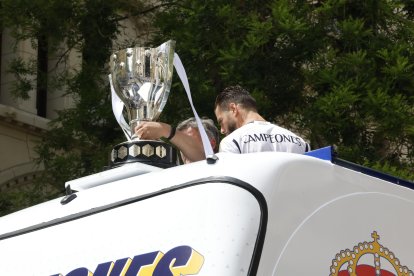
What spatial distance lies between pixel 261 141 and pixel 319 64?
8222mm

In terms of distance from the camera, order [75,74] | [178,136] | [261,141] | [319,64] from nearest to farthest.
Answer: [261,141] < [178,136] < [319,64] < [75,74]

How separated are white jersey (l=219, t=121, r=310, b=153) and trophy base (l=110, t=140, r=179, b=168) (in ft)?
1.29

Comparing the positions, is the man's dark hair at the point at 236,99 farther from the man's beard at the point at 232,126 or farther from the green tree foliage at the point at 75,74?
the green tree foliage at the point at 75,74

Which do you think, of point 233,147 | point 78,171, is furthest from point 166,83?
point 78,171

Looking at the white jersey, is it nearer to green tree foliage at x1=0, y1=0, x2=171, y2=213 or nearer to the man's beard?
the man's beard

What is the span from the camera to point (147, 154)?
15.3 feet

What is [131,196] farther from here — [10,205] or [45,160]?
[45,160]

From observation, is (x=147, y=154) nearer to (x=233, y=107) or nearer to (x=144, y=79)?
(x=144, y=79)

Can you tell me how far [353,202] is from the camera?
4.00 metres

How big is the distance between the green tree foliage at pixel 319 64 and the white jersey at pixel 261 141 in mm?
6985

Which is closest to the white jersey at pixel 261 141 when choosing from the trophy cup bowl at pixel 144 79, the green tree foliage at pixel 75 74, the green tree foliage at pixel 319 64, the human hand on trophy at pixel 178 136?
the human hand on trophy at pixel 178 136

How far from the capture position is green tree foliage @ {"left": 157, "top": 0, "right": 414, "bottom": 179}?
12.5m

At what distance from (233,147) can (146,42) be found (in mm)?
9945

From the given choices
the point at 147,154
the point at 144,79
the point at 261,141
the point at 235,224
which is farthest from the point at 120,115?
the point at 235,224
